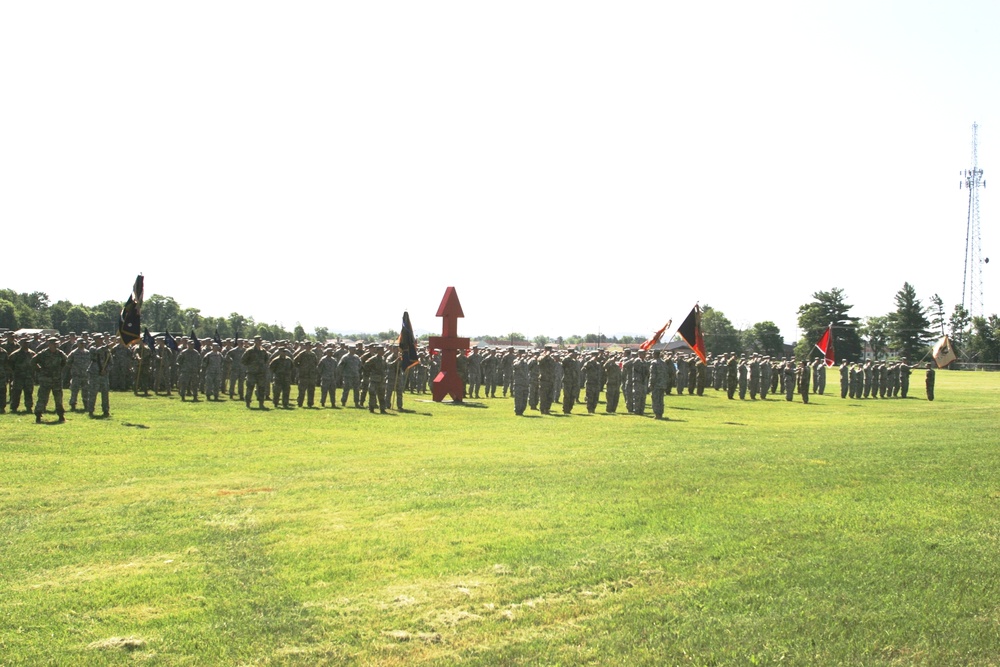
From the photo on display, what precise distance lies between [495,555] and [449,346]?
2110cm

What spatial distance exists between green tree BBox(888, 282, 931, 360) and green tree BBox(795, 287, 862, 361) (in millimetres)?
9626

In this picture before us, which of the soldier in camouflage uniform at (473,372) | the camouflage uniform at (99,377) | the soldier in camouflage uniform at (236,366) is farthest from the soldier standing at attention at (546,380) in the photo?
the camouflage uniform at (99,377)

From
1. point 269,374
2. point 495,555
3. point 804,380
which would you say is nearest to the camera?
point 495,555

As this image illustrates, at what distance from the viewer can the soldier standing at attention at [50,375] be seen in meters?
18.2

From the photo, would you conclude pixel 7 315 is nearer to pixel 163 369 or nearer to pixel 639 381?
pixel 163 369

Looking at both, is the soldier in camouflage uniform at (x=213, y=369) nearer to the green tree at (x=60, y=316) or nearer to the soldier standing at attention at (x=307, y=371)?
the soldier standing at attention at (x=307, y=371)

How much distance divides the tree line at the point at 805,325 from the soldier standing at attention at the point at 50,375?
70610 mm

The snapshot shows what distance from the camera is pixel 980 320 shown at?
93.6m

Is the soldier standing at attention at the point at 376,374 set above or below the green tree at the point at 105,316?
below

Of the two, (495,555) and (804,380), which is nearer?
(495,555)

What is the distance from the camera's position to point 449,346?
94.4ft

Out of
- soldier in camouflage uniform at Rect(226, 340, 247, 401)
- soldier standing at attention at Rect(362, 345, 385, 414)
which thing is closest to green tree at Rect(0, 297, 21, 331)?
soldier in camouflage uniform at Rect(226, 340, 247, 401)

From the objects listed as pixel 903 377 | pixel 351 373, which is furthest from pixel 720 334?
pixel 351 373

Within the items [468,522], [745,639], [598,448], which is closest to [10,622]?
[468,522]
